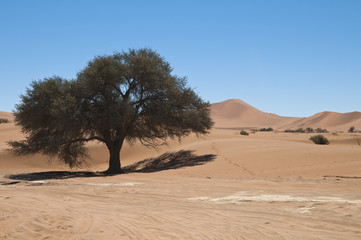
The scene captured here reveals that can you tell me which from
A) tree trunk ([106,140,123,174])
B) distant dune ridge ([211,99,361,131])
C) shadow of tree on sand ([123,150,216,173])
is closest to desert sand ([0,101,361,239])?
shadow of tree on sand ([123,150,216,173])

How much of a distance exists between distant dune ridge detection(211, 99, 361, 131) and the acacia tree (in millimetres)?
62886

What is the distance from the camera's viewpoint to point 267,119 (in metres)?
116

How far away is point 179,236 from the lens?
17.9 ft

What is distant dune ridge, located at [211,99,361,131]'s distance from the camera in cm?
8656

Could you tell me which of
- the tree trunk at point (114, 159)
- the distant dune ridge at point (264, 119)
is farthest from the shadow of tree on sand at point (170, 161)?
the distant dune ridge at point (264, 119)

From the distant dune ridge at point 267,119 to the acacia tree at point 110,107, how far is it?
6289 cm

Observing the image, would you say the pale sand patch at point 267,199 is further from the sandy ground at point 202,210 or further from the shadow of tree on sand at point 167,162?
the shadow of tree on sand at point 167,162

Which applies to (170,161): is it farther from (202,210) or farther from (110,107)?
(202,210)

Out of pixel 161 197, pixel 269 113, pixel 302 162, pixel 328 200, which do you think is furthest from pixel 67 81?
pixel 269 113

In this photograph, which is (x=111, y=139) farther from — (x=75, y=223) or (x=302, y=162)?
(x=75, y=223)

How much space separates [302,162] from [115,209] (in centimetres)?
1159

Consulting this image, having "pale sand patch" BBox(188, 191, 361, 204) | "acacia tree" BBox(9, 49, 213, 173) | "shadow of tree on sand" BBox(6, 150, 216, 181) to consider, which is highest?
"acacia tree" BBox(9, 49, 213, 173)

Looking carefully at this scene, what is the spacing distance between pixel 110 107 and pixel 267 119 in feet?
Answer: 341

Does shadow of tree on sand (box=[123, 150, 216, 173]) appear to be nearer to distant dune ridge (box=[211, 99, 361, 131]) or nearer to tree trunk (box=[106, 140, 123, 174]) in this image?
tree trunk (box=[106, 140, 123, 174])
